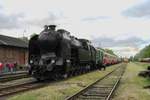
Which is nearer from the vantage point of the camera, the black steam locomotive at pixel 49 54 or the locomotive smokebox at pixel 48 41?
the black steam locomotive at pixel 49 54

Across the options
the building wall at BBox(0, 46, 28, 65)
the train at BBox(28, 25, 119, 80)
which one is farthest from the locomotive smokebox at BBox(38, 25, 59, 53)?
the building wall at BBox(0, 46, 28, 65)

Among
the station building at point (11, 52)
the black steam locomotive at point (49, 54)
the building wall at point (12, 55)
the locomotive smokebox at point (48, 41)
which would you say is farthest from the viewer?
the building wall at point (12, 55)

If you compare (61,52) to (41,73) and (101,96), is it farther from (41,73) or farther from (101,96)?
(101,96)

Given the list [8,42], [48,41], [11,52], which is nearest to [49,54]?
[48,41]

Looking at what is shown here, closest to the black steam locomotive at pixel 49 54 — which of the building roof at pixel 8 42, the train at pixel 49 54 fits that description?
the train at pixel 49 54

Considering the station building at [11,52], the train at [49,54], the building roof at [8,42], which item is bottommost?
the train at [49,54]

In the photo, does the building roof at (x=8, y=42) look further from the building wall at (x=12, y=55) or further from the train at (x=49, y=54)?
the train at (x=49, y=54)

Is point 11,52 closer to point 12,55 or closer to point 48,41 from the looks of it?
point 12,55

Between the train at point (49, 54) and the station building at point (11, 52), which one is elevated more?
the station building at point (11, 52)

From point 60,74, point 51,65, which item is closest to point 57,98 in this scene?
point 51,65

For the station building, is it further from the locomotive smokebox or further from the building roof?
the locomotive smokebox

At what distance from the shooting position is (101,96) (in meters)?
15.0

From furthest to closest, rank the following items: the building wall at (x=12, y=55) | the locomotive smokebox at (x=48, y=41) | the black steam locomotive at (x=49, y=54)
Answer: the building wall at (x=12, y=55), the locomotive smokebox at (x=48, y=41), the black steam locomotive at (x=49, y=54)

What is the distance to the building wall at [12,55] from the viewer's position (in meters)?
42.2
